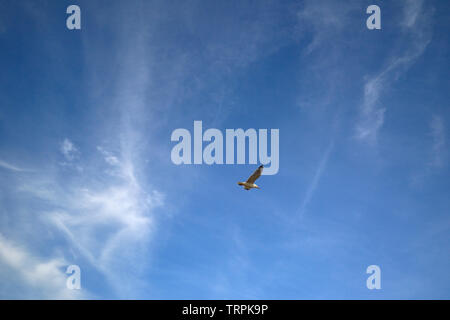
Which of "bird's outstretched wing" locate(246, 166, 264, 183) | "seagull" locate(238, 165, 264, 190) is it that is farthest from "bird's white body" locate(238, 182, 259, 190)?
"bird's outstretched wing" locate(246, 166, 264, 183)

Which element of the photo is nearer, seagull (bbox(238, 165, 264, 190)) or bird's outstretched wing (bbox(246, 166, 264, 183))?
bird's outstretched wing (bbox(246, 166, 264, 183))

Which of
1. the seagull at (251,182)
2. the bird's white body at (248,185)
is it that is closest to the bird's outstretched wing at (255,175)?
the seagull at (251,182)

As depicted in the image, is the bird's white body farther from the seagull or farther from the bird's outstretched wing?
the bird's outstretched wing

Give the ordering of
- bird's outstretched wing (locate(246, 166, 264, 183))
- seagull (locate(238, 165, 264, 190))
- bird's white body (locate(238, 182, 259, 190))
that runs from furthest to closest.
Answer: bird's white body (locate(238, 182, 259, 190)), seagull (locate(238, 165, 264, 190)), bird's outstretched wing (locate(246, 166, 264, 183))

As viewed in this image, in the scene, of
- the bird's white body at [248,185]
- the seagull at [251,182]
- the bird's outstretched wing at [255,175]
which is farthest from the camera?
the bird's white body at [248,185]

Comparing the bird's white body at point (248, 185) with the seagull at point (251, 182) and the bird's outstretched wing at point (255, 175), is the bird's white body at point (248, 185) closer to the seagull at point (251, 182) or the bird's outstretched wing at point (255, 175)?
the seagull at point (251, 182)

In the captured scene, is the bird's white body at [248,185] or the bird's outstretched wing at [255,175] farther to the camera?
the bird's white body at [248,185]

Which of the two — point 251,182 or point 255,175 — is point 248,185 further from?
point 255,175

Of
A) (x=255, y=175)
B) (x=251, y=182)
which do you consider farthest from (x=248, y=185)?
(x=255, y=175)

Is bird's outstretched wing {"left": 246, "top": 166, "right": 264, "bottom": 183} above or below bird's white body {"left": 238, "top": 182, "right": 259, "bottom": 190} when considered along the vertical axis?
above
